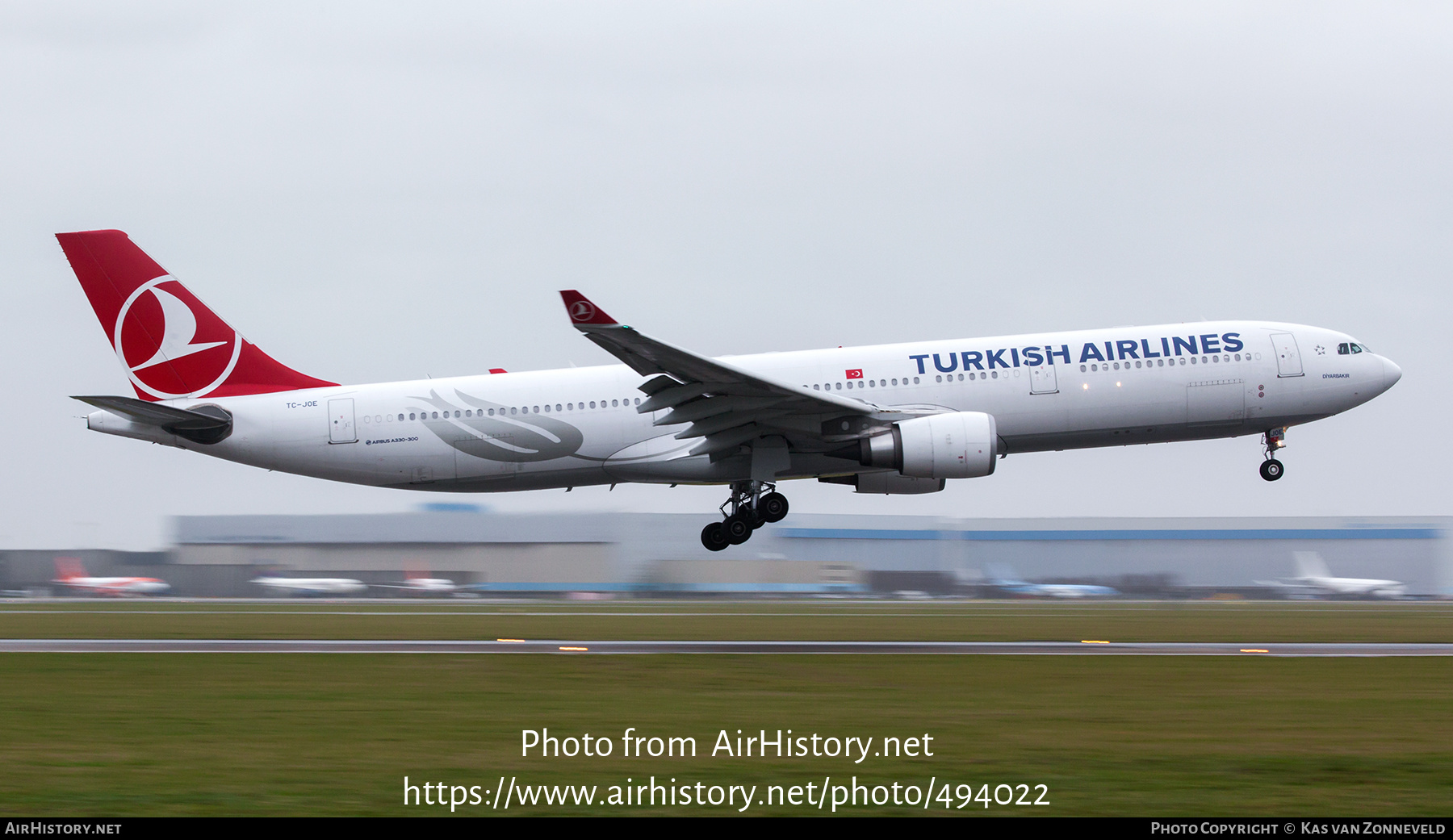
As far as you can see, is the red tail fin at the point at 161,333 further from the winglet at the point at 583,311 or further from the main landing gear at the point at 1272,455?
the main landing gear at the point at 1272,455

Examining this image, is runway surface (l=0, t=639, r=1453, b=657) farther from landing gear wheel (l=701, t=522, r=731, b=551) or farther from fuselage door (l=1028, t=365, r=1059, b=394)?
fuselage door (l=1028, t=365, r=1059, b=394)

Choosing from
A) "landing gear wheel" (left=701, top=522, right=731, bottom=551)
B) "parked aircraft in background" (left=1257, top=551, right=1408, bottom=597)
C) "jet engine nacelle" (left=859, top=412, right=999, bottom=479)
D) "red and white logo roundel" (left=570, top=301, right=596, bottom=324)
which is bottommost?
"parked aircraft in background" (left=1257, top=551, right=1408, bottom=597)

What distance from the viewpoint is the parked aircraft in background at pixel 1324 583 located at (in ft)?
246

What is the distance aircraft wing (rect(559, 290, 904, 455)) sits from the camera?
1142 inches

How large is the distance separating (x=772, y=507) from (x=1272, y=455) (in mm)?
11896

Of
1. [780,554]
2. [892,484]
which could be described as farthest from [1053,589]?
[892,484]

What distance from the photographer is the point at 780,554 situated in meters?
78.9

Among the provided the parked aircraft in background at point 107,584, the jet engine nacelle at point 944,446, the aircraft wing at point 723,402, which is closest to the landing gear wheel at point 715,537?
the aircraft wing at point 723,402

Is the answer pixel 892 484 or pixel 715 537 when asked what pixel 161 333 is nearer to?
pixel 715 537

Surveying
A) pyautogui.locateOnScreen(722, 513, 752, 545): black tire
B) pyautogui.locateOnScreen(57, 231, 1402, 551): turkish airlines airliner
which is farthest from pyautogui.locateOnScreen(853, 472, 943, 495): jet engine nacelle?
pyautogui.locateOnScreen(722, 513, 752, 545): black tire

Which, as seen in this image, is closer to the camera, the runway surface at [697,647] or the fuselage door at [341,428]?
the runway surface at [697,647]

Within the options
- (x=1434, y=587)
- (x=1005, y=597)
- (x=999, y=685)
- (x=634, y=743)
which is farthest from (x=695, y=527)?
(x=634, y=743)

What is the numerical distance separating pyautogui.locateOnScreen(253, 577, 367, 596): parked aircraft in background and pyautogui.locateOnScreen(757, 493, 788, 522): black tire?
3835cm

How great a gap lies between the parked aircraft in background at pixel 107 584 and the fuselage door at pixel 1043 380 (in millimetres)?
51660
